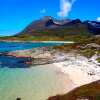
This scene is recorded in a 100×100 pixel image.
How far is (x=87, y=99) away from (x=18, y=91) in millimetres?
10613

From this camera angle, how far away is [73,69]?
173ft

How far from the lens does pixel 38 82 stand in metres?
41.7

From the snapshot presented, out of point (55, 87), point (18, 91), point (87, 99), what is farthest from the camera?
point (55, 87)

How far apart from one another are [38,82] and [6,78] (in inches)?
276

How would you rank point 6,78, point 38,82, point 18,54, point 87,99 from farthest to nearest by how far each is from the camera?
1. point 18,54
2. point 6,78
3. point 38,82
4. point 87,99

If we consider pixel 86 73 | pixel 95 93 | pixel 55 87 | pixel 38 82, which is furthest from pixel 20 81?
pixel 95 93

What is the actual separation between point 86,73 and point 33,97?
16996 mm

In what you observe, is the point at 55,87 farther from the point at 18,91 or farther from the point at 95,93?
the point at 95,93

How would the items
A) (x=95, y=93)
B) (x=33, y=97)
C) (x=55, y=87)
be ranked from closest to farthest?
(x=95, y=93) → (x=33, y=97) → (x=55, y=87)

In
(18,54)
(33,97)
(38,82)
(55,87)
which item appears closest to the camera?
(33,97)

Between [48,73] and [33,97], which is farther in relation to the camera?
[48,73]

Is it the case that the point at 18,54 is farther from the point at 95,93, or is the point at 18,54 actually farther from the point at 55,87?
the point at 95,93

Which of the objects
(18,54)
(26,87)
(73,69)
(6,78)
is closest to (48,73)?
(73,69)

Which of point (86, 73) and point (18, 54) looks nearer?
point (86, 73)
